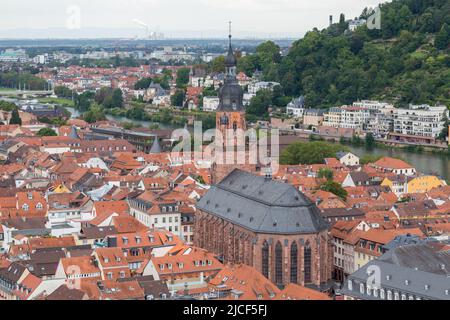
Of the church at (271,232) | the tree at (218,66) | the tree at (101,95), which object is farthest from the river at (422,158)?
the tree at (101,95)

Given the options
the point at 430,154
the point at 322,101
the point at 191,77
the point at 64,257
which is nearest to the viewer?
the point at 64,257

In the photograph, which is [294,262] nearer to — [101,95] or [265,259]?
[265,259]

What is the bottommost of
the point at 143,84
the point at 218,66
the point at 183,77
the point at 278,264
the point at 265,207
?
the point at 278,264

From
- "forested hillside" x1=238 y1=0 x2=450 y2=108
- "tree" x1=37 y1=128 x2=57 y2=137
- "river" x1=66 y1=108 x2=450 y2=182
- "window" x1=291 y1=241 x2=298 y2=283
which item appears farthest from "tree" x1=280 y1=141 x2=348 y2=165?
"forested hillside" x1=238 y1=0 x2=450 y2=108

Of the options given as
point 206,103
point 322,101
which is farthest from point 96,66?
point 322,101

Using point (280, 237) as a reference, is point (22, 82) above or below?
below

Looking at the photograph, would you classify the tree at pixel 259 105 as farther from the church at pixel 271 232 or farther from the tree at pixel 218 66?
the church at pixel 271 232

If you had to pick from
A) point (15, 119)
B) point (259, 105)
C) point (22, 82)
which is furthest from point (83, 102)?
point (22, 82)
